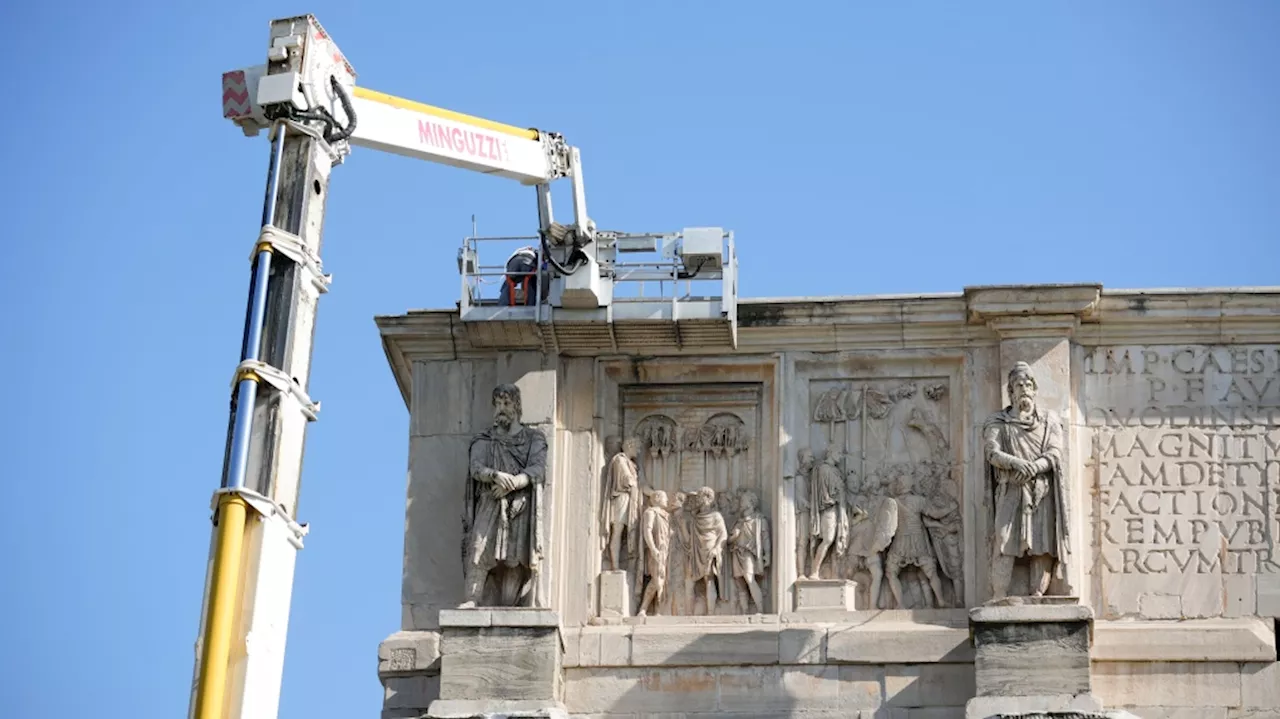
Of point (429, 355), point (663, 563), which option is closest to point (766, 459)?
point (663, 563)

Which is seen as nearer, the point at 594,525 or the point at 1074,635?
the point at 1074,635

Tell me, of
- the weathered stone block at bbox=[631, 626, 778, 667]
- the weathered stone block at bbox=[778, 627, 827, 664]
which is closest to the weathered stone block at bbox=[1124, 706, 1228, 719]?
the weathered stone block at bbox=[778, 627, 827, 664]

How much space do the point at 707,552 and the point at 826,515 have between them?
1.18 metres

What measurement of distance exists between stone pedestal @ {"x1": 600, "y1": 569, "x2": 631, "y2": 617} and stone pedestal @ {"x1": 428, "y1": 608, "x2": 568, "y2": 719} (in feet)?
3.49

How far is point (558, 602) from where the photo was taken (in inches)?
1160

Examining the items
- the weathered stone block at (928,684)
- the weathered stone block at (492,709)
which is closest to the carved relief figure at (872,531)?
the weathered stone block at (928,684)

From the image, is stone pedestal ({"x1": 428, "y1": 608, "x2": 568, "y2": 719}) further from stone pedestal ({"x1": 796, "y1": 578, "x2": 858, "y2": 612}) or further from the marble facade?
stone pedestal ({"x1": 796, "y1": 578, "x2": 858, "y2": 612})

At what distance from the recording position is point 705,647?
1148 inches

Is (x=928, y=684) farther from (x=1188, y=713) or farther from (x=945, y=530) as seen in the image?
(x=1188, y=713)

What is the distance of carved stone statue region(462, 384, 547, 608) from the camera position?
29094 millimetres

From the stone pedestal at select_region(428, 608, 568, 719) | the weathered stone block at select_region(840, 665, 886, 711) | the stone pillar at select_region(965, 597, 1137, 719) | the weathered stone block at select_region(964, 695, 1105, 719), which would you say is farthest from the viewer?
the weathered stone block at select_region(840, 665, 886, 711)

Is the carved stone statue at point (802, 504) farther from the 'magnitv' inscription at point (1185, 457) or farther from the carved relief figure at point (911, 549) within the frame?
the 'magnitv' inscription at point (1185, 457)

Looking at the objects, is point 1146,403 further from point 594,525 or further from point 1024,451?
point 594,525

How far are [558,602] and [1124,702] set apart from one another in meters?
5.31
